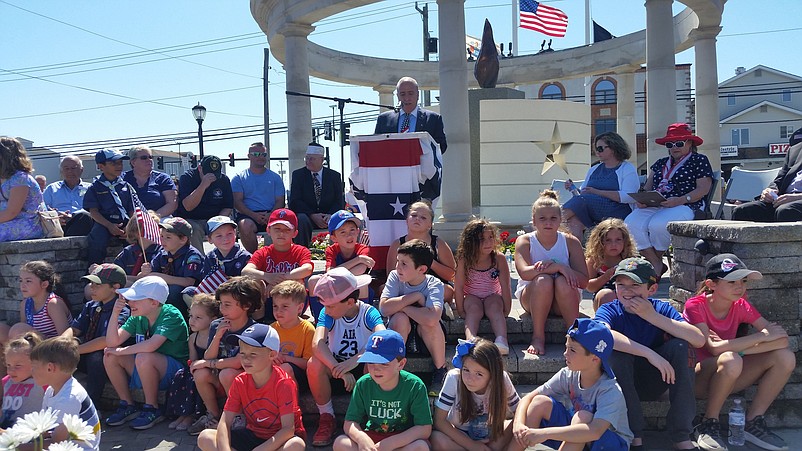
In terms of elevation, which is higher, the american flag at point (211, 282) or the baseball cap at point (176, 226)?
the baseball cap at point (176, 226)

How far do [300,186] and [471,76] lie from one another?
1238 cm

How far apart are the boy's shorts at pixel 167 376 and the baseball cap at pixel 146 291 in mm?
477

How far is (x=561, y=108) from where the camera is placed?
12625 millimetres

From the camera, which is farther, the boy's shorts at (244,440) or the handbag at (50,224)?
the handbag at (50,224)

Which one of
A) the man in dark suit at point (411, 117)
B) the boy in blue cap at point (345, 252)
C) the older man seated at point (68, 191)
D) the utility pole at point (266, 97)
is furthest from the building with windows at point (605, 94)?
the boy in blue cap at point (345, 252)

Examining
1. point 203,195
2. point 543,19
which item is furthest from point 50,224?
point 543,19

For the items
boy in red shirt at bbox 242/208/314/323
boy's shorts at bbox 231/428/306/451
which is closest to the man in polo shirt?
boy in red shirt at bbox 242/208/314/323

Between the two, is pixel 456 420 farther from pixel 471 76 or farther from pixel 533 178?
pixel 471 76

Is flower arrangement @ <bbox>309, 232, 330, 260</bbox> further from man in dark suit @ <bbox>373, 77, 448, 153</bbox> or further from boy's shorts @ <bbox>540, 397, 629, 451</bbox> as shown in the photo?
boy's shorts @ <bbox>540, 397, 629, 451</bbox>

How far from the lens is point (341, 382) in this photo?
14.1 ft

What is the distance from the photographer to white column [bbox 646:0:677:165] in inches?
433

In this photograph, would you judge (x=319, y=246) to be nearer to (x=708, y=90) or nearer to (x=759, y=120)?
(x=708, y=90)

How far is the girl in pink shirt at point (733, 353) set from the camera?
3811mm

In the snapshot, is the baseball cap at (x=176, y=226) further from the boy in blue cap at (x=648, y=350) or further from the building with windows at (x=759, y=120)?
the building with windows at (x=759, y=120)
